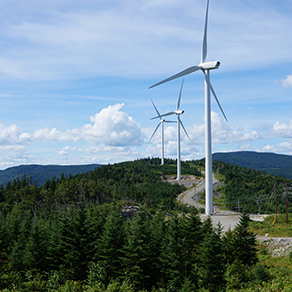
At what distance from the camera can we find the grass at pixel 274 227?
59.1 metres

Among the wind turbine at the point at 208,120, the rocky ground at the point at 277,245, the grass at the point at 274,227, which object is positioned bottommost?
the rocky ground at the point at 277,245

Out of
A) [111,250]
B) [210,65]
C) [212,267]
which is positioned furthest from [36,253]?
[210,65]

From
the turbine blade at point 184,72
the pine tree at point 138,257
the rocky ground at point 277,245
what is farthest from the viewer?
the turbine blade at point 184,72

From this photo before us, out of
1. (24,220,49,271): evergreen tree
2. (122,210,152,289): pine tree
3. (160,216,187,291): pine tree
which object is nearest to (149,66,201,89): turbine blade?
(160,216,187,291): pine tree

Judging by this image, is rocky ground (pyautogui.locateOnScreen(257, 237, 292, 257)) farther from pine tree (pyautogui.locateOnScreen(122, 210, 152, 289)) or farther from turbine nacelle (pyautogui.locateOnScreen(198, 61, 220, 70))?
turbine nacelle (pyautogui.locateOnScreen(198, 61, 220, 70))

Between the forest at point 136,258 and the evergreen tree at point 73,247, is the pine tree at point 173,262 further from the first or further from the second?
the evergreen tree at point 73,247

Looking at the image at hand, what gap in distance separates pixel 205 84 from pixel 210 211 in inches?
1138

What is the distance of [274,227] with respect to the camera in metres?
63.8

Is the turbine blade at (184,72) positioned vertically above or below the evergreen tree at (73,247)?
above

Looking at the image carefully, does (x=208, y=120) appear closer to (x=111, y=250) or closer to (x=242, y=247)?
(x=242, y=247)

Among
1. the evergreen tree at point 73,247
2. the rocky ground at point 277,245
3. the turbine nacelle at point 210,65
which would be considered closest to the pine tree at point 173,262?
the evergreen tree at point 73,247

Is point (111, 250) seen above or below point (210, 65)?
below

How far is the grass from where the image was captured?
59.1 m

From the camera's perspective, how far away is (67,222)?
41250mm
